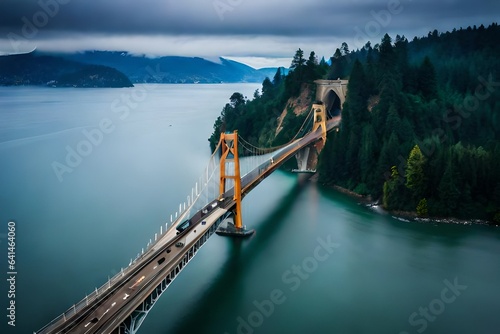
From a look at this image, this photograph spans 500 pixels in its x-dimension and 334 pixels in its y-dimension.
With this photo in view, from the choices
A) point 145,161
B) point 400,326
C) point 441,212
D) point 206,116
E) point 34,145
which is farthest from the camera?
point 206,116

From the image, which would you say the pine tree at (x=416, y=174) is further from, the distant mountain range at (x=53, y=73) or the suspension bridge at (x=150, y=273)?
the distant mountain range at (x=53, y=73)

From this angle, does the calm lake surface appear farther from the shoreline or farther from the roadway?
the roadway

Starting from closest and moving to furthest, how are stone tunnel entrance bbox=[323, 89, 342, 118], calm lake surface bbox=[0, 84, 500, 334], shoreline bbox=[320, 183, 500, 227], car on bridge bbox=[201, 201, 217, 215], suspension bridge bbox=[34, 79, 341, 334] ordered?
suspension bridge bbox=[34, 79, 341, 334] < calm lake surface bbox=[0, 84, 500, 334] < car on bridge bbox=[201, 201, 217, 215] < shoreline bbox=[320, 183, 500, 227] < stone tunnel entrance bbox=[323, 89, 342, 118]

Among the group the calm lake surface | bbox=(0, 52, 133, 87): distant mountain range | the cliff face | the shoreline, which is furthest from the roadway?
bbox=(0, 52, 133, 87): distant mountain range

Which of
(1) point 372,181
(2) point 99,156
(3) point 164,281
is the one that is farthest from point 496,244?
(2) point 99,156

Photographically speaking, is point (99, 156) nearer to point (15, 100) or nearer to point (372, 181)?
point (372, 181)

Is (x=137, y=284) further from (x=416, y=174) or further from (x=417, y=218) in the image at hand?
(x=416, y=174)
